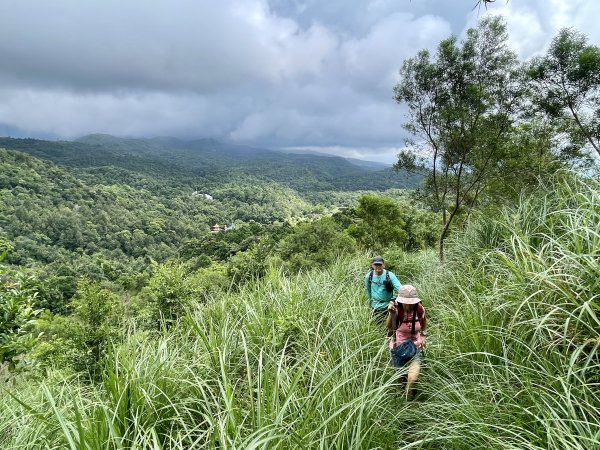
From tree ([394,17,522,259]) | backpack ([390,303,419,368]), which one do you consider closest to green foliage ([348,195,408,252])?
tree ([394,17,522,259])

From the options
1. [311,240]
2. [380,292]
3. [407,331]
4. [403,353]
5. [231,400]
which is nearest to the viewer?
[231,400]

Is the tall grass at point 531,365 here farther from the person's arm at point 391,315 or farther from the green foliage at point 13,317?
the green foliage at point 13,317

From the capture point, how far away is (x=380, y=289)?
4324 mm

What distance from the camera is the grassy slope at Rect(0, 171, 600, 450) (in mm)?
1604

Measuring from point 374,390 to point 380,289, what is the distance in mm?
2726

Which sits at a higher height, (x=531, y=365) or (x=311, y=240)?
(x=531, y=365)

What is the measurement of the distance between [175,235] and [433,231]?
7453cm

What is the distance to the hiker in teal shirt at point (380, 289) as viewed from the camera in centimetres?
425

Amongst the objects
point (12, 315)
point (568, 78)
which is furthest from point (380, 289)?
point (568, 78)

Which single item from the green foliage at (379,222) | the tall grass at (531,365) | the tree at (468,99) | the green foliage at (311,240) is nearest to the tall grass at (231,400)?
the tall grass at (531,365)

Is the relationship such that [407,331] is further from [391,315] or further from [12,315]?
[12,315]

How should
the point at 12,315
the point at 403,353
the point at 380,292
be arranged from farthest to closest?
the point at 380,292 < the point at 12,315 < the point at 403,353

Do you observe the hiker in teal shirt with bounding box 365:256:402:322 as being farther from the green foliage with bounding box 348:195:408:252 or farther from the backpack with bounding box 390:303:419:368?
the green foliage with bounding box 348:195:408:252

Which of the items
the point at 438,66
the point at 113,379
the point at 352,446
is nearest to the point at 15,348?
the point at 113,379
